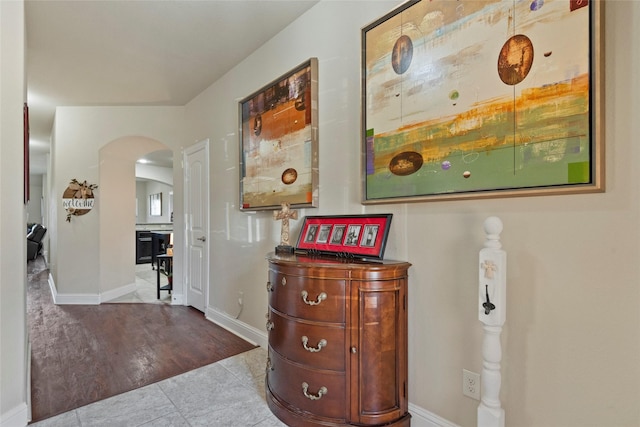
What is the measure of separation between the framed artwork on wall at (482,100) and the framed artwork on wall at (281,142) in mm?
507

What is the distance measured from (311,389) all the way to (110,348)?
87.7 inches

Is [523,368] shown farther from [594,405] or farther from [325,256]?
[325,256]

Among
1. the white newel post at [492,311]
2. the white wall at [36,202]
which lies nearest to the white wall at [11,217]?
the white newel post at [492,311]

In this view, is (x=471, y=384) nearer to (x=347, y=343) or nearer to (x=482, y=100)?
(x=347, y=343)

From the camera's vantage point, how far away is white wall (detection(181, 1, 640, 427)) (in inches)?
42.9

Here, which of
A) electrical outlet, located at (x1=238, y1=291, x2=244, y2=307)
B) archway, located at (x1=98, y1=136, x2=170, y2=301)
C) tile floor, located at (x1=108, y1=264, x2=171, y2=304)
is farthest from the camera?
archway, located at (x1=98, y1=136, x2=170, y2=301)

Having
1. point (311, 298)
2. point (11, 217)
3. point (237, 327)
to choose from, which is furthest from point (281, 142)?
point (237, 327)

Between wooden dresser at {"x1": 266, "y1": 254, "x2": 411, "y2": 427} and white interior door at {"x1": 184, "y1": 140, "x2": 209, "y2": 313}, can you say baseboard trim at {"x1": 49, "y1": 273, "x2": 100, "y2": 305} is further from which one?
wooden dresser at {"x1": 266, "y1": 254, "x2": 411, "y2": 427}

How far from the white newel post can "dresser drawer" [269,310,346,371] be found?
614mm

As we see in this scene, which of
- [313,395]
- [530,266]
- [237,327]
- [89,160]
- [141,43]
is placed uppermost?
[141,43]

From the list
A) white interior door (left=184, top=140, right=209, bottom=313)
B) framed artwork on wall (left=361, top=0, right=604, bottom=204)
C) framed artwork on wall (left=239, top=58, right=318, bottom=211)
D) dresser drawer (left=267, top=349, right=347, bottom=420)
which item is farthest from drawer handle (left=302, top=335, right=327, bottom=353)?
white interior door (left=184, top=140, right=209, bottom=313)

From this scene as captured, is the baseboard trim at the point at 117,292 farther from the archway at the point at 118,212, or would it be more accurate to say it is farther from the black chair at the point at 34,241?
the black chair at the point at 34,241

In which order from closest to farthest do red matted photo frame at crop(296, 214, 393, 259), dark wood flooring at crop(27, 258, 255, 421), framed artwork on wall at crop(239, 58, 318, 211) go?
red matted photo frame at crop(296, 214, 393, 259)
dark wood flooring at crop(27, 258, 255, 421)
framed artwork on wall at crop(239, 58, 318, 211)

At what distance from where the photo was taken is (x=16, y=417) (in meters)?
1.72
